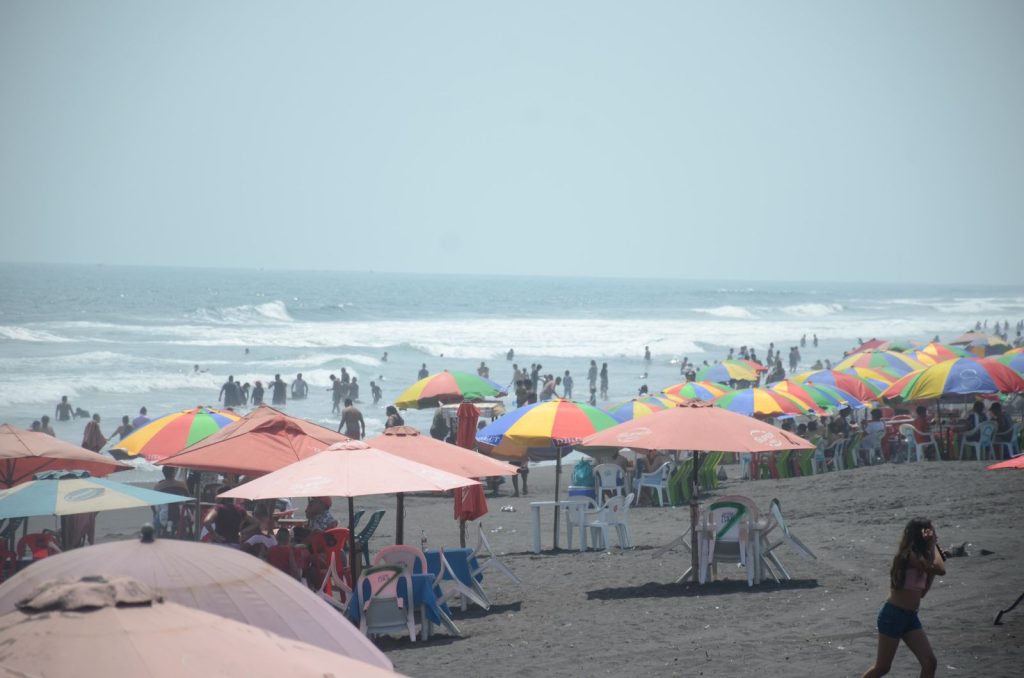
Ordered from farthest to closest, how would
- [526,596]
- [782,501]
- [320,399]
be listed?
[320,399]
[782,501]
[526,596]

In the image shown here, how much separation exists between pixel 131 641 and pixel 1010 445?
681 inches

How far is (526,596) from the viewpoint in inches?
407

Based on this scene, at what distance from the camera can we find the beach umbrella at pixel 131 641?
2531 mm

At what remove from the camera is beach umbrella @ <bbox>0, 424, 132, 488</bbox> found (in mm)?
10922

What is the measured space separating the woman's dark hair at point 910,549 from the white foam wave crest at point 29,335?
60.3 m

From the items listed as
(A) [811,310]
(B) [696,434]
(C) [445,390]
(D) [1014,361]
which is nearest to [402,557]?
(B) [696,434]

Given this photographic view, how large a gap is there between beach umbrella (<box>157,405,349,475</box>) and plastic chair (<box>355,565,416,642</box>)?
189 cm

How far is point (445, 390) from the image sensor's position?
1905 centimetres

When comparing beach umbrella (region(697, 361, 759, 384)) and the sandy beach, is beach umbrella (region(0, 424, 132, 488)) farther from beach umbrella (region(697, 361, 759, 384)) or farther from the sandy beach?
beach umbrella (region(697, 361, 759, 384))

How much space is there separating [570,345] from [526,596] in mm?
62992

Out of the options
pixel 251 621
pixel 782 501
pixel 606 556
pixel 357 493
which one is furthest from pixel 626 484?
pixel 251 621

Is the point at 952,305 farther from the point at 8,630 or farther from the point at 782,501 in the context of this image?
the point at 8,630

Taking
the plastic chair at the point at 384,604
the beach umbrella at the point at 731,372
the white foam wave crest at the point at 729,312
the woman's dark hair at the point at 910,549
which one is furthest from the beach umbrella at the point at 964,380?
the white foam wave crest at the point at 729,312

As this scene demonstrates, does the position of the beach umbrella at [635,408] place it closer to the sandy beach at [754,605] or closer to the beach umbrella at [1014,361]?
the sandy beach at [754,605]
